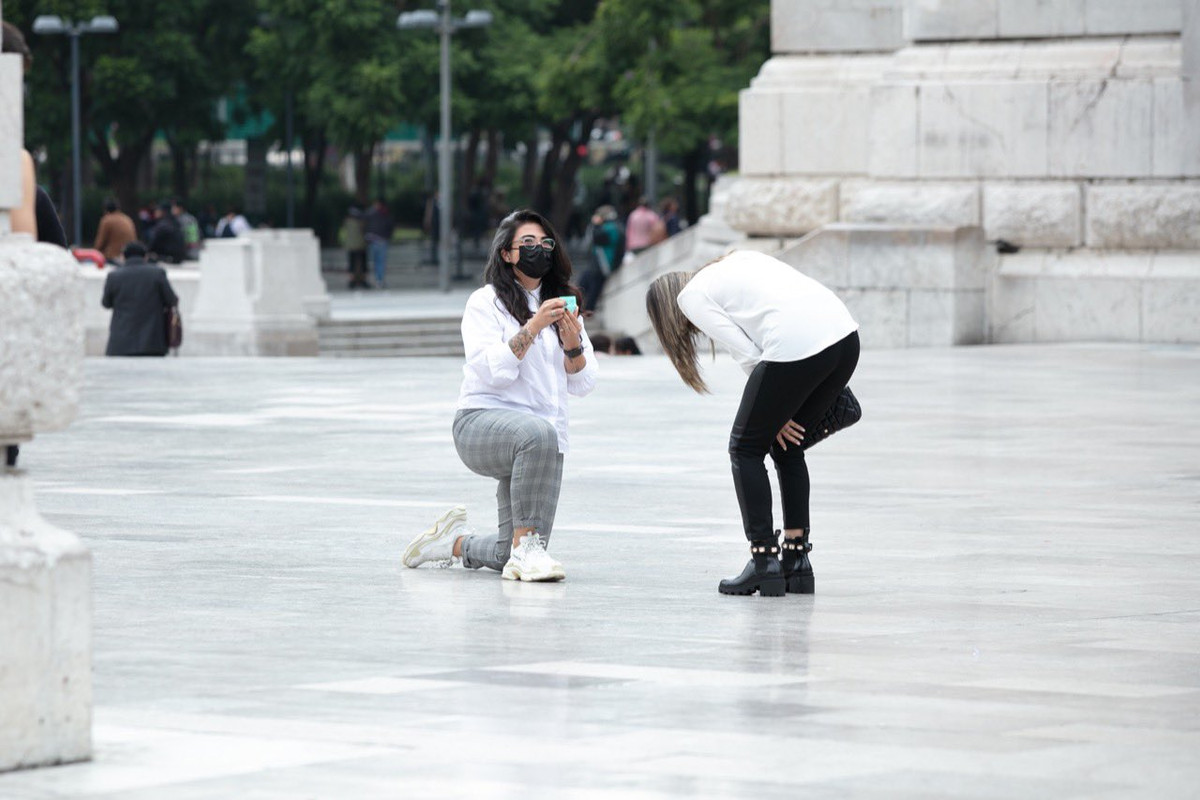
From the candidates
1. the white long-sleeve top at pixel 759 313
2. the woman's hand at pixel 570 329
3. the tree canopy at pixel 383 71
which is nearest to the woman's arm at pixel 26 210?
the woman's hand at pixel 570 329

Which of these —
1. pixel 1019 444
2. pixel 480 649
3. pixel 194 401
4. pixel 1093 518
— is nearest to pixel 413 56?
pixel 194 401

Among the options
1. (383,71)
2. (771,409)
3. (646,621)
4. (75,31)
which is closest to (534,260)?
(771,409)

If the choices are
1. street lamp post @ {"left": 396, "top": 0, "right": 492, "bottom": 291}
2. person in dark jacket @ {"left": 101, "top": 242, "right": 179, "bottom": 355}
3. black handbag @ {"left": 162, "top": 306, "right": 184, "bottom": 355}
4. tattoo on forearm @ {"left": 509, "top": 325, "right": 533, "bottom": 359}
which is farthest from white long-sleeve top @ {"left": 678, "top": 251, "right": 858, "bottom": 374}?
street lamp post @ {"left": 396, "top": 0, "right": 492, "bottom": 291}

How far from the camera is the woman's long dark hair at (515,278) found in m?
9.12

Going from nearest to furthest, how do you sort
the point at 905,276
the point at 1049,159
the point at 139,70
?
1. the point at 1049,159
2. the point at 905,276
3. the point at 139,70

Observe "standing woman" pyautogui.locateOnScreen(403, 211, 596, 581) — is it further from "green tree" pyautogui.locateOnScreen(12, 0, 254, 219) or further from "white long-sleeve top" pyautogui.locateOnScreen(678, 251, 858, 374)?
"green tree" pyautogui.locateOnScreen(12, 0, 254, 219)

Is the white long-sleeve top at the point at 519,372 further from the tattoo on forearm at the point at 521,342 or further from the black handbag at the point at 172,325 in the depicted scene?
the black handbag at the point at 172,325

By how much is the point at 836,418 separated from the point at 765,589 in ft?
2.28

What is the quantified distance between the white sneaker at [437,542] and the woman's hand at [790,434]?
132cm

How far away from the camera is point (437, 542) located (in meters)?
9.32

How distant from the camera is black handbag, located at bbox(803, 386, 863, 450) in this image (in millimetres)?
8859

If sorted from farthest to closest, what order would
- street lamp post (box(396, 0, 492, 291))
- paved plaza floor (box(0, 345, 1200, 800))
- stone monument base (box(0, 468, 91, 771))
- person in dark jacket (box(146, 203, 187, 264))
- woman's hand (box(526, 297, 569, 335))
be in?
1. street lamp post (box(396, 0, 492, 291))
2. person in dark jacket (box(146, 203, 187, 264))
3. woman's hand (box(526, 297, 569, 335))
4. paved plaza floor (box(0, 345, 1200, 800))
5. stone monument base (box(0, 468, 91, 771))

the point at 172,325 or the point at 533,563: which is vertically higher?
the point at 533,563

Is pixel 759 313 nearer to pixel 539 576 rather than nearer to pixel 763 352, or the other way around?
pixel 763 352
